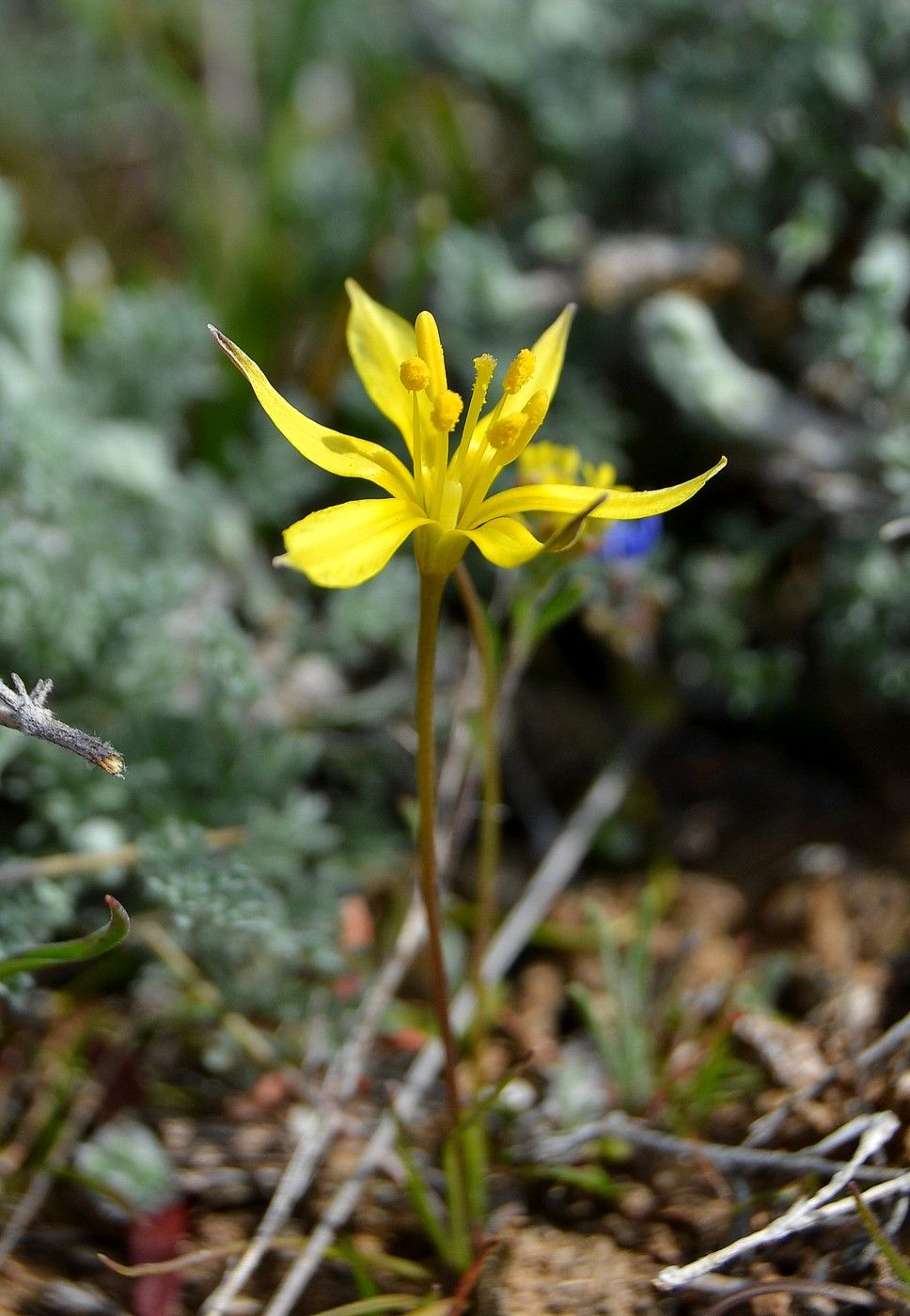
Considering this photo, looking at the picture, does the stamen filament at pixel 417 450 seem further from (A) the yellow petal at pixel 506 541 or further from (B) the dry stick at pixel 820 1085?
(B) the dry stick at pixel 820 1085

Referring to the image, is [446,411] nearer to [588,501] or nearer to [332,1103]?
[588,501]

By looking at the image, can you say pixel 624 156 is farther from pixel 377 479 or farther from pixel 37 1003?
pixel 37 1003

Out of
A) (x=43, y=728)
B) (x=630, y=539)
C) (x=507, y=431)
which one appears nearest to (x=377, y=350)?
(x=507, y=431)

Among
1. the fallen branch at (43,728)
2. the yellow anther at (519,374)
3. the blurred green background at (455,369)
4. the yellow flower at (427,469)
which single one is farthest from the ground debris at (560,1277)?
the yellow anther at (519,374)

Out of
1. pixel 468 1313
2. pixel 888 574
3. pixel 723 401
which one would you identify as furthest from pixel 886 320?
pixel 468 1313

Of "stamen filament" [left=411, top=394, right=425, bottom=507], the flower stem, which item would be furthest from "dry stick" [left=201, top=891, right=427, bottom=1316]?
"stamen filament" [left=411, top=394, right=425, bottom=507]

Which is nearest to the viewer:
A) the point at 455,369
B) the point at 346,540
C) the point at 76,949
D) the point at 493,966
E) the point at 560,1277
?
the point at 346,540

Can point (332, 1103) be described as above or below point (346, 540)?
below
